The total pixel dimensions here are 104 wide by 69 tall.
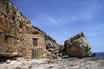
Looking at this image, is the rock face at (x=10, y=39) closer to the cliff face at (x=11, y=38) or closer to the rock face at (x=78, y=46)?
the cliff face at (x=11, y=38)

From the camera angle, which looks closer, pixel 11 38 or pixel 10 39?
pixel 10 39

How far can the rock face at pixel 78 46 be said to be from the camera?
20.9 metres

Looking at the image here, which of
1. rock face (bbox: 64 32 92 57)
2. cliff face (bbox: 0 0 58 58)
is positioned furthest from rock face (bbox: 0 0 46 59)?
rock face (bbox: 64 32 92 57)

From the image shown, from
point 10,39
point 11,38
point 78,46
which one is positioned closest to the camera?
point 10,39

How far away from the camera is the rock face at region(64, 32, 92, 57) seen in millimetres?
20922

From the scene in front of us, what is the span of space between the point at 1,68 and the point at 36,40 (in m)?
7.91

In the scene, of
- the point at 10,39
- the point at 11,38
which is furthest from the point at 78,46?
the point at 10,39

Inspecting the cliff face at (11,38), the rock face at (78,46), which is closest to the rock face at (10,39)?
the cliff face at (11,38)

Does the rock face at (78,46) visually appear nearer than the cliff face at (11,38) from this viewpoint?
No

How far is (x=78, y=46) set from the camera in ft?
69.1

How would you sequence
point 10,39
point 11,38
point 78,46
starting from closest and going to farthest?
point 10,39 < point 11,38 < point 78,46

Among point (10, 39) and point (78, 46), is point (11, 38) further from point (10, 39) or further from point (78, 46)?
point (78, 46)

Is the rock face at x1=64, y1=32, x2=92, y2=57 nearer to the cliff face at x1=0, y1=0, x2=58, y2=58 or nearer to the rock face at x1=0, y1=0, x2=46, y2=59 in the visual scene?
the cliff face at x1=0, y1=0, x2=58, y2=58

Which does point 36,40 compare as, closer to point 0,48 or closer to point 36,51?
point 36,51
